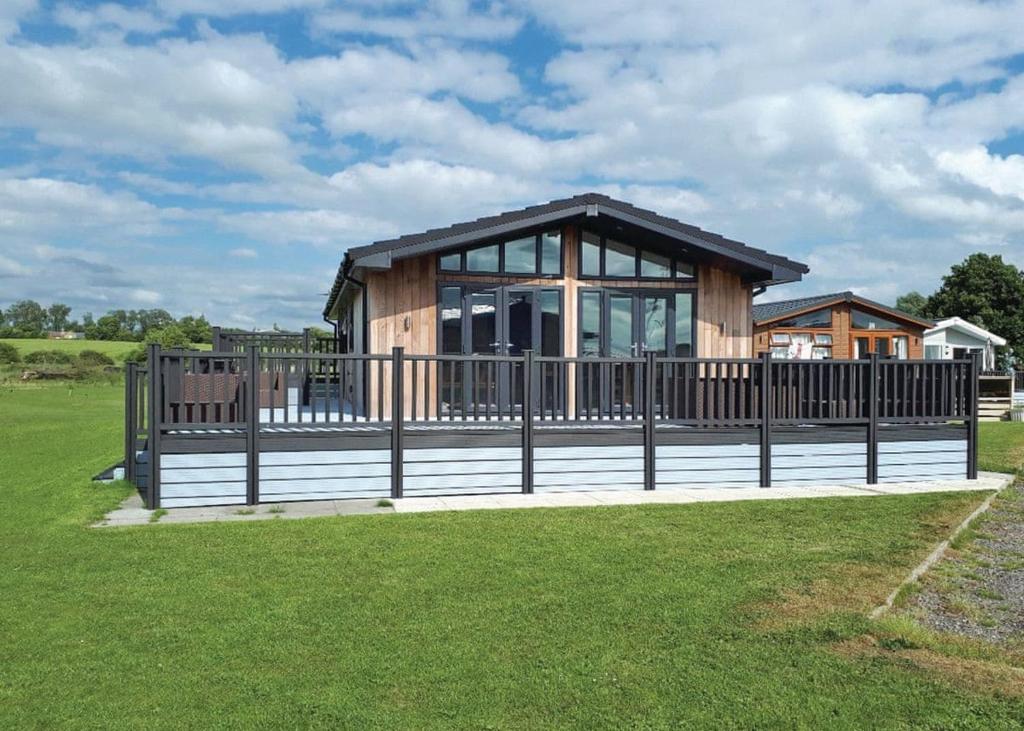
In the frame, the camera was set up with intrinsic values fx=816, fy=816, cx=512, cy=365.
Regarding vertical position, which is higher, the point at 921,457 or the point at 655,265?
the point at 655,265

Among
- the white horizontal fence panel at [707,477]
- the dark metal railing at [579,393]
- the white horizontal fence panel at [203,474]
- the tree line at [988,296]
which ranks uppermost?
the tree line at [988,296]

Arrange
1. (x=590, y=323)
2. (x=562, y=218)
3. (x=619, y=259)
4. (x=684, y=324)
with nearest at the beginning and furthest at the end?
1. (x=562, y=218)
2. (x=590, y=323)
3. (x=619, y=259)
4. (x=684, y=324)

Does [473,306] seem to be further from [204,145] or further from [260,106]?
[204,145]

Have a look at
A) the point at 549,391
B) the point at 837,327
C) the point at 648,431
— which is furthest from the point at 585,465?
the point at 837,327

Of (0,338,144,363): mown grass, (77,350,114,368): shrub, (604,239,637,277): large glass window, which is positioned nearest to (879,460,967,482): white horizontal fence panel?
(604,239,637,277): large glass window

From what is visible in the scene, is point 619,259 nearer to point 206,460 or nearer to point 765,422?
point 765,422

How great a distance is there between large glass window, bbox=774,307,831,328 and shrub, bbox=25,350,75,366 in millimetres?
38940

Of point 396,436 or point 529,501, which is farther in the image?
point 396,436

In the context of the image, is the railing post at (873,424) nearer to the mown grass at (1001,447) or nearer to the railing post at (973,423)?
the railing post at (973,423)

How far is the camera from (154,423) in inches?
309

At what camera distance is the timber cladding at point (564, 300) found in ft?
37.2

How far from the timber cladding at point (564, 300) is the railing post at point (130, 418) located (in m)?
3.13

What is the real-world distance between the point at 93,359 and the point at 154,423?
143 feet

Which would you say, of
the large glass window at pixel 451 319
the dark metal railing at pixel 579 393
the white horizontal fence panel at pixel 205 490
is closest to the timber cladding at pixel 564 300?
the large glass window at pixel 451 319
